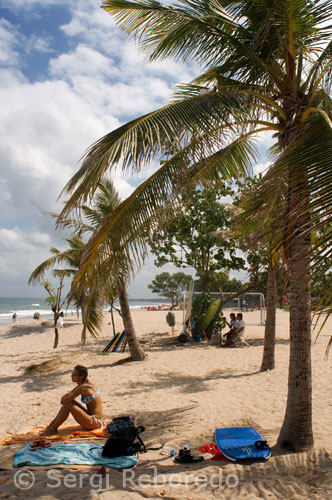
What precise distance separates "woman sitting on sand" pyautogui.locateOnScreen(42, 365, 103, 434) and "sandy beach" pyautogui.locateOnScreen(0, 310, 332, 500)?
2.43 ft

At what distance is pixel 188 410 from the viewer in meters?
5.94

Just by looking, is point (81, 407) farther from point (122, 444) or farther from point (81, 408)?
point (122, 444)

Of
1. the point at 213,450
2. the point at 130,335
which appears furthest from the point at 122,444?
the point at 130,335

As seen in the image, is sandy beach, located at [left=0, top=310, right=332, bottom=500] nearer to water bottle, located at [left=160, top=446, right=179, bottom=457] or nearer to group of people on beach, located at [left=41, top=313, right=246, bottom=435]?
water bottle, located at [left=160, top=446, right=179, bottom=457]

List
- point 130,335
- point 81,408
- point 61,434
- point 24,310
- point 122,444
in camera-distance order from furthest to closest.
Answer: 1. point 24,310
2. point 130,335
3. point 81,408
4. point 61,434
5. point 122,444

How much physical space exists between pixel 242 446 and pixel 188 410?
206 cm

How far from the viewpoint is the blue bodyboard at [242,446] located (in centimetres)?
386

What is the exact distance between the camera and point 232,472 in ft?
12.0

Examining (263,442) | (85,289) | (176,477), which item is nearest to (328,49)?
(85,289)

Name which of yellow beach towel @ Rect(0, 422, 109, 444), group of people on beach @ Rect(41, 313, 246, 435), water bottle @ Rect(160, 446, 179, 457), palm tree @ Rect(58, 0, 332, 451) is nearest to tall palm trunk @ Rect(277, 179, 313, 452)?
palm tree @ Rect(58, 0, 332, 451)

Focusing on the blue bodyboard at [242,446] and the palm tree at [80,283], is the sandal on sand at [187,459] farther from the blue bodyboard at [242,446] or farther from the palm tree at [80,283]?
the palm tree at [80,283]

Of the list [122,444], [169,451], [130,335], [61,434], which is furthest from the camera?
[130,335]

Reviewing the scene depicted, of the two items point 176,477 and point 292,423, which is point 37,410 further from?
point 292,423

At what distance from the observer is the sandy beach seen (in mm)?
3314
